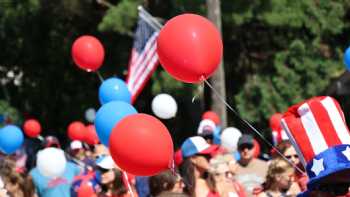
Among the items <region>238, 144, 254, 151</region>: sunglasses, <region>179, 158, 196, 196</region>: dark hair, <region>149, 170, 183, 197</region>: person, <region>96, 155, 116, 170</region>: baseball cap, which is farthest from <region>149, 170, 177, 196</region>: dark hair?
<region>238, 144, 254, 151</region>: sunglasses

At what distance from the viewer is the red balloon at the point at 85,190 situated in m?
6.07

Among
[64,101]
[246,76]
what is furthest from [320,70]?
[64,101]

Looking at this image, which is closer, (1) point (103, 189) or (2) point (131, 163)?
(2) point (131, 163)

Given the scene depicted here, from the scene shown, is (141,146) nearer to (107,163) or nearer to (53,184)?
(107,163)

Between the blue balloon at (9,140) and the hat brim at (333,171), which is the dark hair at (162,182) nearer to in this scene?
the hat brim at (333,171)

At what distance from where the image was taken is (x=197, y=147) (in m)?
5.30

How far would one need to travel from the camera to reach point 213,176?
5281mm

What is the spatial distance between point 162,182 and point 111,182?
57 cm

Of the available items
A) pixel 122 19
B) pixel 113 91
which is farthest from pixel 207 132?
pixel 122 19

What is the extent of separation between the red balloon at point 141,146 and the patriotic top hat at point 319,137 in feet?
2.10

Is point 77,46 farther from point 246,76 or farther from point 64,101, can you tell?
point 64,101

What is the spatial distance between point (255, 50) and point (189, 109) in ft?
6.51

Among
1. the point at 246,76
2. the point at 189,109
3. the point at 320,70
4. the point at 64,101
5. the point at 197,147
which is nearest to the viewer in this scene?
the point at 197,147

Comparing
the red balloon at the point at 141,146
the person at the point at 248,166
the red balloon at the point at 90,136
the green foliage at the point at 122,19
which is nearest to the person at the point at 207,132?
the person at the point at 248,166
